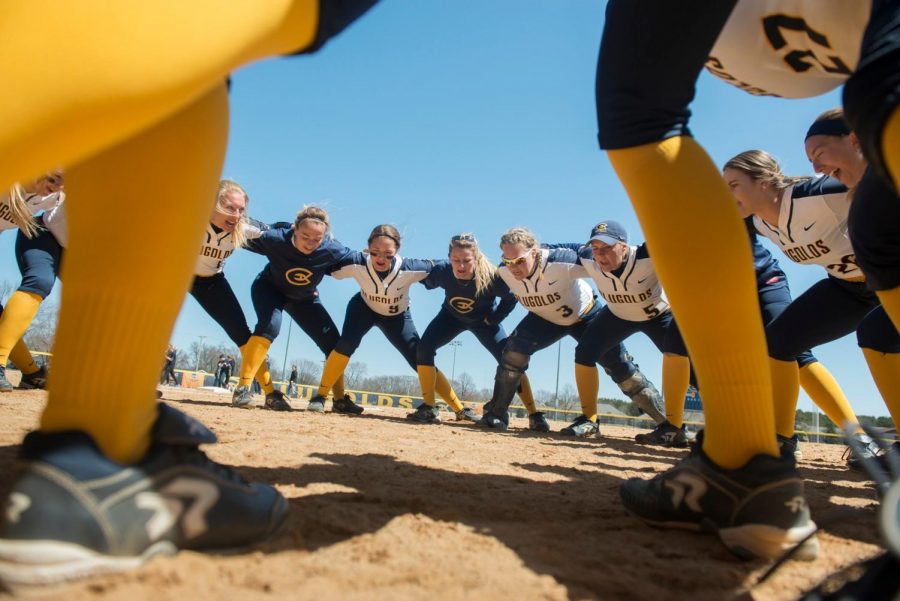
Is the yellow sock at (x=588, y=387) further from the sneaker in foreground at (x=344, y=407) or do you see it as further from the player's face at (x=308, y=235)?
the player's face at (x=308, y=235)

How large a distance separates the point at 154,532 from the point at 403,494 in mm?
707

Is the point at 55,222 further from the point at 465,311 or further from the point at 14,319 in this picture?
the point at 465,311

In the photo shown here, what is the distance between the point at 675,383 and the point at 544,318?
5.18ft

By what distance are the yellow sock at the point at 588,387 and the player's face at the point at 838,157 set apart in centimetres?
328

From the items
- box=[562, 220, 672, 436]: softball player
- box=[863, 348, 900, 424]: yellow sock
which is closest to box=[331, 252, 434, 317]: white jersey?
box=[562, 220, 672, 436]: softball player

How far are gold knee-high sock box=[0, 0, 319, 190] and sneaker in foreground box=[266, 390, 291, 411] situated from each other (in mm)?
5323

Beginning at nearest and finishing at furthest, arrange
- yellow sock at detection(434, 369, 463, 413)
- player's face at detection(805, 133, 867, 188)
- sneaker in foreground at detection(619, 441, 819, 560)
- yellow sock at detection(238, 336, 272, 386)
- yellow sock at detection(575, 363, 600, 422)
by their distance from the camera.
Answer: sneaker in foreground at detection(619, 441, 819, 560), player's face at detection(805, 133, 867, 188), yellow sock at detection(238, 336, 272, 386), yellow sock at detection(575, 363, 600, 422), yellow sock at detection(434, 369, 463, 413)

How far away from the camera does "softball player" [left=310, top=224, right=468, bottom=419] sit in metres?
6.17

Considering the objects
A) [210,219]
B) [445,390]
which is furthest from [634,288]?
[210,219]

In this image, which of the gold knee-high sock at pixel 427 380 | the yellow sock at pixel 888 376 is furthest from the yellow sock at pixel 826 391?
the gold knee-high sock at pixel 427 380

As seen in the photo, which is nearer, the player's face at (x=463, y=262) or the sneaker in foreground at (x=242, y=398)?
the sneaker in foreground at (x=242, y=398)

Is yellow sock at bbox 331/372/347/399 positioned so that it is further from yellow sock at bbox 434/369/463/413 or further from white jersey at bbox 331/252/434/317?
yellow sock at bbox 434/369/463/413

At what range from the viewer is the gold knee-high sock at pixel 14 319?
4324 millimetres

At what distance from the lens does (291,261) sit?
579 centimetres
